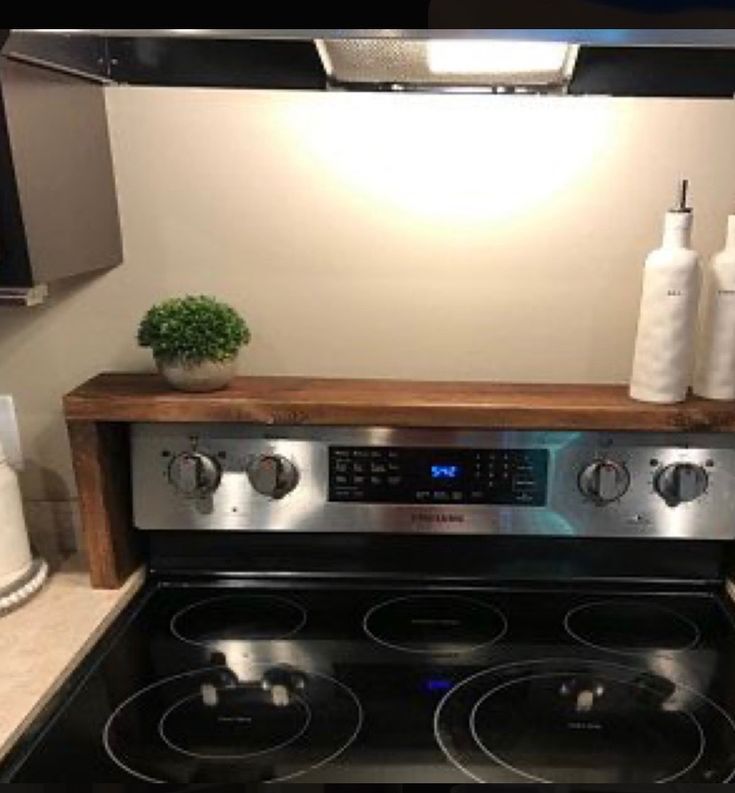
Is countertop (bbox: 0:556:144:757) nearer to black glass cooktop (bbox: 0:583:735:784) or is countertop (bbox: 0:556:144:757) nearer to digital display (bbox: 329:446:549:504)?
black glass cooktop (bbox: 0:583:735:784)

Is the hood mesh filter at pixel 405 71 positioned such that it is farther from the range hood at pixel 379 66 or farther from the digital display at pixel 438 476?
the digital display at pixel 438 476

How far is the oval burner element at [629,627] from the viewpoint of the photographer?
3.11ft

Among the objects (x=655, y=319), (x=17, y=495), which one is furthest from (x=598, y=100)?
(x=17, y=495)

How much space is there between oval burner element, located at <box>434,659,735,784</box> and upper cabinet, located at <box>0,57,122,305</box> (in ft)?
2.14

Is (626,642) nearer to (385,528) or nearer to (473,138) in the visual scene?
(385,528)

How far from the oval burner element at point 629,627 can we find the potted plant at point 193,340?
0.55 metres

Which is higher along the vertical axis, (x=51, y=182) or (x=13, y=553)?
(x=51, y=182)

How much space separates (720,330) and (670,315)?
8 centimetres

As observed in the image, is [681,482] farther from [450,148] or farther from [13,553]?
[13,553]

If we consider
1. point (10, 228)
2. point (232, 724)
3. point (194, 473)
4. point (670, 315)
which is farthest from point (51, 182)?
point (670, 315)

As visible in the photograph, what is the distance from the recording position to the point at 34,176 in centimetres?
84

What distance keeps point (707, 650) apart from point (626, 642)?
0.30 ft

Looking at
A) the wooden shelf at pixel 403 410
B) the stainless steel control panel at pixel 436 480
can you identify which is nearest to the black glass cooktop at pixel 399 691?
the stainless steel control panel at pixel 436 480

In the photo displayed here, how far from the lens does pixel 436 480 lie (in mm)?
1008
